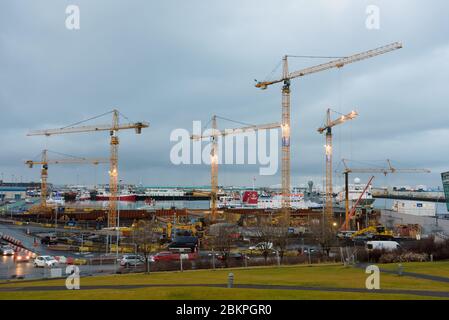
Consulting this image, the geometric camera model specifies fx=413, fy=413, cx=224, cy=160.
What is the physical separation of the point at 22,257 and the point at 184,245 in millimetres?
17415

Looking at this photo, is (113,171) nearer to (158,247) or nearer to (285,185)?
(285,185)

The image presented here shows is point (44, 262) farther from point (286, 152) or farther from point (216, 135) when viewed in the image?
point (216, 135)

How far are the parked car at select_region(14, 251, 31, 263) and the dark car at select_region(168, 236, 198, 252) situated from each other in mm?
14443

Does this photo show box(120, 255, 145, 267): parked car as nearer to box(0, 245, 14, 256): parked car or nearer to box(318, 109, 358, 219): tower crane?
box(0, 245, 14, 256): parked car

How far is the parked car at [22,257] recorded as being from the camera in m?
37.5

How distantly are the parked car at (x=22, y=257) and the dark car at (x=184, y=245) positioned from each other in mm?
14443

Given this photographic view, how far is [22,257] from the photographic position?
3850cm

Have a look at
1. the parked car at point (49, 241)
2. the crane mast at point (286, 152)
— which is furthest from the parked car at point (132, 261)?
the crane mast at point (286, 152)

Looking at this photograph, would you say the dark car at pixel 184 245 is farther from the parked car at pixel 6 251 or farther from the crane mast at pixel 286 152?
the crane mast at pixel 286 152

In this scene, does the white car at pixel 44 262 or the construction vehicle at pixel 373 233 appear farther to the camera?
the construction vehicle at pixel 373 233
